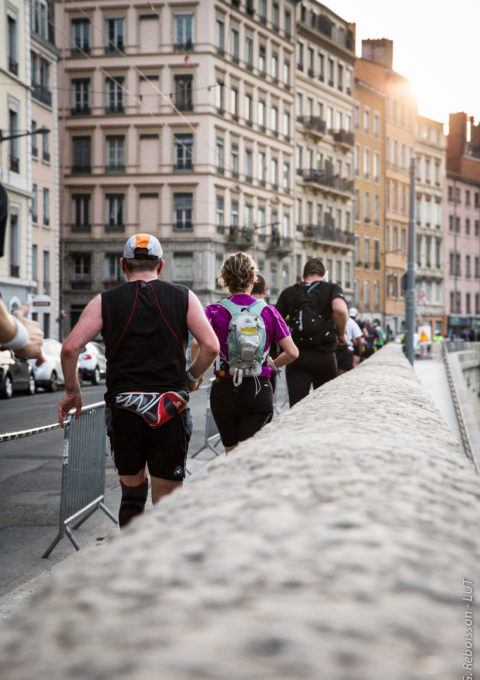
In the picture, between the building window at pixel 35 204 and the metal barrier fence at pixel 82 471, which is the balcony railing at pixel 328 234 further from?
the metal barrier fence at pixel 82 471

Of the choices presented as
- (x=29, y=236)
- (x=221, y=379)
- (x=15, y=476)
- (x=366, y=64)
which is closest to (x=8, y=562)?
(x=15, y=476)

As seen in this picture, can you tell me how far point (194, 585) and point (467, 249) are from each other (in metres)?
103

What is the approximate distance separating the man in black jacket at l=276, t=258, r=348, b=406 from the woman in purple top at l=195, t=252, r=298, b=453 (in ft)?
6.67

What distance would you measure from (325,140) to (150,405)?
241 ft

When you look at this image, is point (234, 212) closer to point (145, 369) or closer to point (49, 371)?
point (49, 371)

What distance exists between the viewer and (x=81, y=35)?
2378 inches

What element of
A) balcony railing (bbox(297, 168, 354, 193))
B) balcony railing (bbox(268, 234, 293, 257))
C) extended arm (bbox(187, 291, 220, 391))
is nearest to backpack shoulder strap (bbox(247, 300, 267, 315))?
extended arm (bbox(187, 291, 220, 391))

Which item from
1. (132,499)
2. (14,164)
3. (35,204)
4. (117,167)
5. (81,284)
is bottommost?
(132,499)

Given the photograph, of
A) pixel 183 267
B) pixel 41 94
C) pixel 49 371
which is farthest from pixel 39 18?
pixel 49 371

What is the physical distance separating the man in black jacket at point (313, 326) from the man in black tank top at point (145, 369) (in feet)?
12.5

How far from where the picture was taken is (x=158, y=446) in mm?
4770

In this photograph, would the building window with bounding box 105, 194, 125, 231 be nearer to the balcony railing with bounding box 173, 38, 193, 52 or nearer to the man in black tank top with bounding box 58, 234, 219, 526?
the balcony railing with bounding box 173, 38, 193, 52

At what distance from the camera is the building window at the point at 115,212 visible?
60.0m

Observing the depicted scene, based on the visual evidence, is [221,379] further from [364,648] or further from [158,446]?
[364,648]
